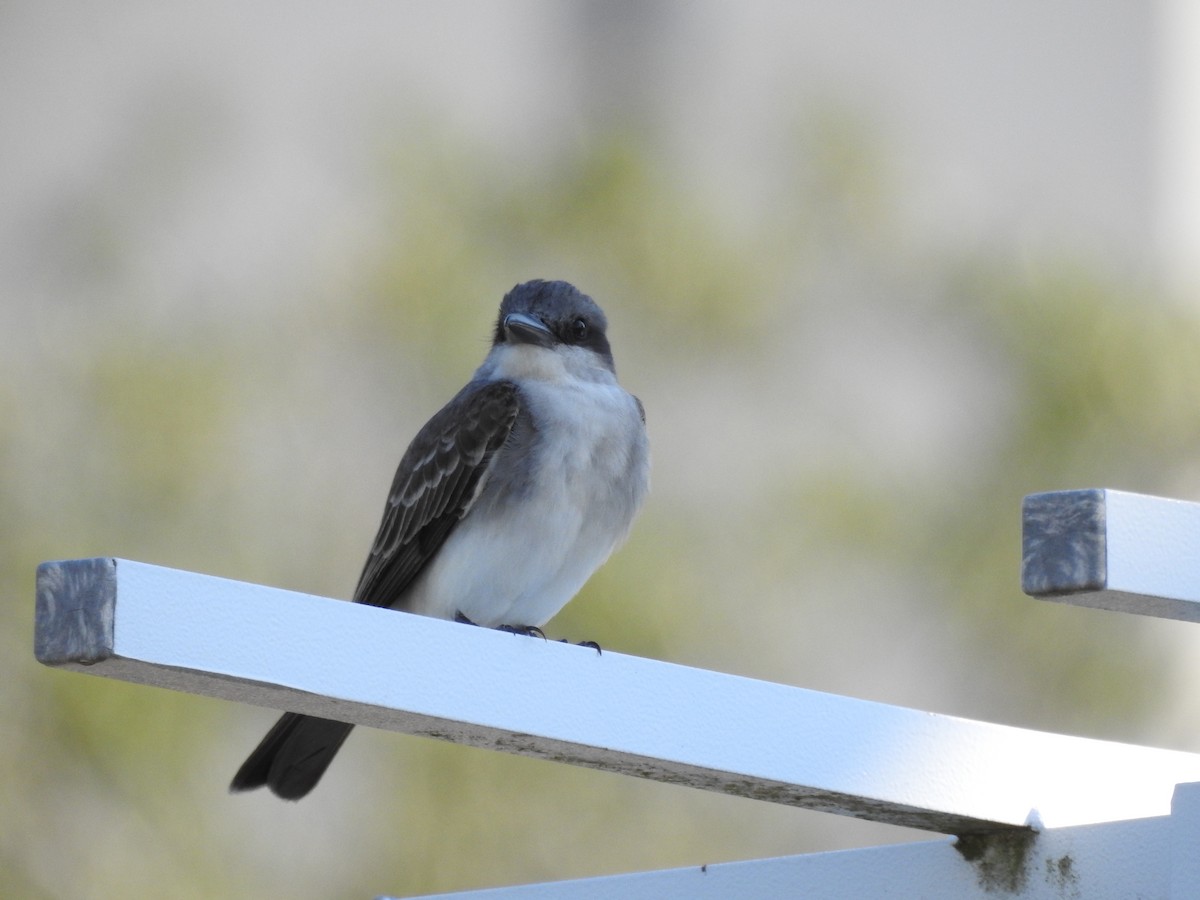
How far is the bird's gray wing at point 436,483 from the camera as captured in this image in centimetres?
433

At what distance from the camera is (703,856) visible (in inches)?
423

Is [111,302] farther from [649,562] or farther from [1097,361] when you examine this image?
[1097,361]

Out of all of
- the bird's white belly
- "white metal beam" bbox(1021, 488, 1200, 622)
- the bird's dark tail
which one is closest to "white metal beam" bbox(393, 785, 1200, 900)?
"white metal beam" bbox(1021, 488, 1200, 622)

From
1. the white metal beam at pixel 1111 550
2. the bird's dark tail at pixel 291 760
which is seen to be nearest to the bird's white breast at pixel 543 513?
the bird's dark tail at pixel 291 760

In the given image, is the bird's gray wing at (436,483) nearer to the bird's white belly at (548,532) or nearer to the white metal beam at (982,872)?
the bird's white belly at (548,532)

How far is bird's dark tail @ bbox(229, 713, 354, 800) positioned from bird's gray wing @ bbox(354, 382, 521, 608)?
1.06 feet

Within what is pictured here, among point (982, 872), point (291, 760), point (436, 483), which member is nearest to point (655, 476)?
point (436, 483)

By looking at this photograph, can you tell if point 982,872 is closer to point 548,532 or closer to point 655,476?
point 548,532

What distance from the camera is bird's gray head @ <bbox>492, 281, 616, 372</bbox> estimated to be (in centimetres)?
478

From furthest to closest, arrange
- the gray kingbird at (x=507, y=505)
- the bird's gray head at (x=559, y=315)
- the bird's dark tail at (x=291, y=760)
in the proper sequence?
the bird's gray head at (x=559, y=315) → the gray kingbird at (x=507, y=505) → the bird's dark tail at (x=291, y=760)

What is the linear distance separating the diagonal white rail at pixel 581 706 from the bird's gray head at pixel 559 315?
2.41m

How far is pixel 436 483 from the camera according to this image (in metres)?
4.42

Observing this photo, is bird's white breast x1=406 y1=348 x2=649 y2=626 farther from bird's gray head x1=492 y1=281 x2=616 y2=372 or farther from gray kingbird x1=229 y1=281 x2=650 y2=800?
bird's gray head x1=492 y1=281 x2=616 y2=372

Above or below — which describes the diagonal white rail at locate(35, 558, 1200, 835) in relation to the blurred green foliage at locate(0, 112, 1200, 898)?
below
